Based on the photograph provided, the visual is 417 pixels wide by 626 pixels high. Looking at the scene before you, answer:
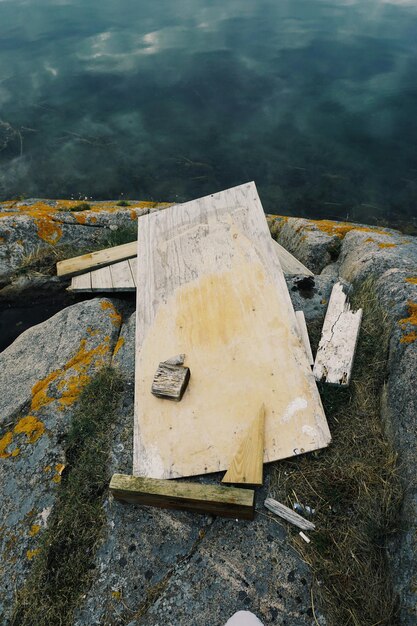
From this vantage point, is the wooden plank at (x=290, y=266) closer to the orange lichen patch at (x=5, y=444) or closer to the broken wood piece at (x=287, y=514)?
the broken wood piece at (x=287, y=514)

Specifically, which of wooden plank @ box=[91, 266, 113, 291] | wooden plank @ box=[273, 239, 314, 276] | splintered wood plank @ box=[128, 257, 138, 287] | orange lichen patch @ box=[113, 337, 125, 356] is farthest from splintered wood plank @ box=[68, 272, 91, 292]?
wooden plank @ box=[273, 239, 314, 276]

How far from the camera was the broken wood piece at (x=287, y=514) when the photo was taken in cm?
298

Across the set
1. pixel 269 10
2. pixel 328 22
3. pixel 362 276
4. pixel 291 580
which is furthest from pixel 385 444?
pixel 269 10

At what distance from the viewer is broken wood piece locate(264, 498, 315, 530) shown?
9.78 feet

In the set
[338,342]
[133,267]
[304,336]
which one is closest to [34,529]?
[304,336]

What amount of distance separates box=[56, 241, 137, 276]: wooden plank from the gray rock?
98cm

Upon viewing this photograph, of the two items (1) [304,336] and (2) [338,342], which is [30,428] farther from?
(2) [338,342]

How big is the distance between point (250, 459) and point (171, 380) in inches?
36.7

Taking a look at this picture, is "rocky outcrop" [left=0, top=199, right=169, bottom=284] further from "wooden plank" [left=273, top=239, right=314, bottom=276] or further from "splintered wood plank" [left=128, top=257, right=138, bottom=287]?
"wooden plank" [left=273, top=239, right=314, bottom=276]

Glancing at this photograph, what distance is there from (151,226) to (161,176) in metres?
6.19

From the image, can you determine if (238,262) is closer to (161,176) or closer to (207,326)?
(207,326)

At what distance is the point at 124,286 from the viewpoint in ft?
17.4

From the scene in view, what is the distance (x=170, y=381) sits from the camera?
3582mm

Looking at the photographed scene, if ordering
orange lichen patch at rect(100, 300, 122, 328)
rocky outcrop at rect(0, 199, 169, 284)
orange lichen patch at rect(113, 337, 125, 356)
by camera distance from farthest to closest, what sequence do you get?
1. rocky outcrop at rect(0, 199, 169, 284)
2. orange lichen patch at rect(100, 300, 122, 328)
3. orange lichen patch at rect(113, 337, 125, 356)
